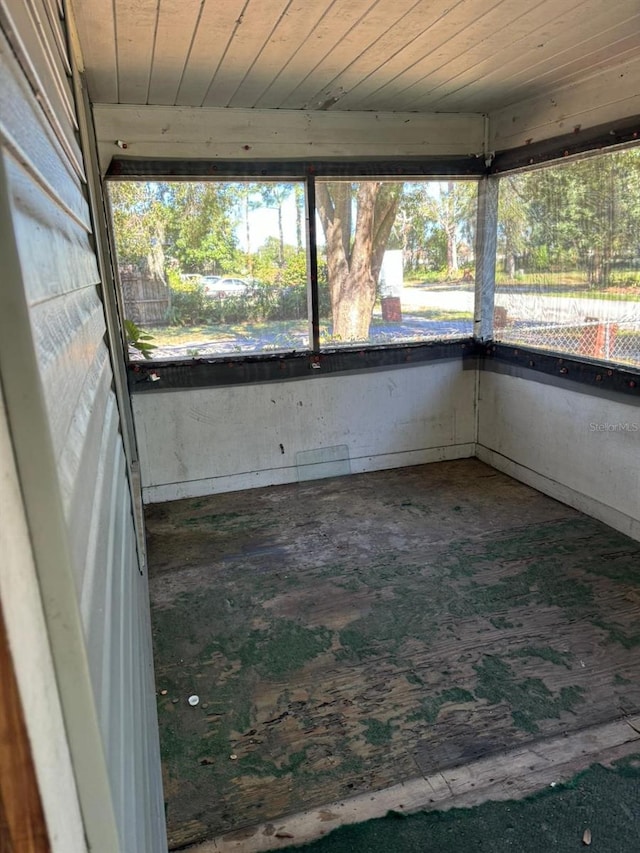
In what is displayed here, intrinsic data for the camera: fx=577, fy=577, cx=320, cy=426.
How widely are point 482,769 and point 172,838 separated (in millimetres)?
953

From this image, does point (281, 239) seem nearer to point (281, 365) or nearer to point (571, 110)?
point (281, 365)

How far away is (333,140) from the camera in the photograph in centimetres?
381

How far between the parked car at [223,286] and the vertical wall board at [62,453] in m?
2.77

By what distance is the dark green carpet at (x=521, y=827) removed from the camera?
1.58 meters

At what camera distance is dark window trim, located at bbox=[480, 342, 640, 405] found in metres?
3.13

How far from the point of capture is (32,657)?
0.42 m

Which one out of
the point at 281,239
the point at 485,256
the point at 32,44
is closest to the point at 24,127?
the point at 32,44

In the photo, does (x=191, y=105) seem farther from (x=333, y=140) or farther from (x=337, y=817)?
(x=337, y=817)

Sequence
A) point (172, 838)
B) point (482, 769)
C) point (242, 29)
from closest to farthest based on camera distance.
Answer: point (172, 838) < point (482, 769) < point (242, 29)

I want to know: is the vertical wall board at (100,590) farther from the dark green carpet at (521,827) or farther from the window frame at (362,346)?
the window frame at (362,346)

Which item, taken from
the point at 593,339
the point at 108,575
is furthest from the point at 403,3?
the point at 108,575

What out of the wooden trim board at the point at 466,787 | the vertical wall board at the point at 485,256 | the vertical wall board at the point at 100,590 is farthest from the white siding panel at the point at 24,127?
the vertical wall board at the point at 485,256

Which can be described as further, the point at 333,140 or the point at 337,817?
the point at 333,140

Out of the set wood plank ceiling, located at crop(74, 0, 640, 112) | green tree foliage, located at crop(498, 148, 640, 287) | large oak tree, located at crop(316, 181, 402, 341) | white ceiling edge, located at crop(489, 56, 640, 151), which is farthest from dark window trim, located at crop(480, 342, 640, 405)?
wood plank ceiling, located at crop(74, 0, 640, 112)
